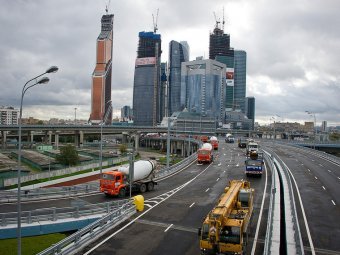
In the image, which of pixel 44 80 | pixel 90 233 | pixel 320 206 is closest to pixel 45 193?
pixel 90 233

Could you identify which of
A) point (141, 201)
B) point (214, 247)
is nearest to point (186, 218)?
point (141, 201)

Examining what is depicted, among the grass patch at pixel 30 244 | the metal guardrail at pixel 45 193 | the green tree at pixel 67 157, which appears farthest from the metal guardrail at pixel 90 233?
the green tree at pixel 67 157

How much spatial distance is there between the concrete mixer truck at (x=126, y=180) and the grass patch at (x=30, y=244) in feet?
27.4

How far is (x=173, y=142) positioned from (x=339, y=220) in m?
142

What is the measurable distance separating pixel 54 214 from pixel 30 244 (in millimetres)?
2658

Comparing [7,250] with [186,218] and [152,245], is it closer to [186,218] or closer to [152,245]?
[152,245]

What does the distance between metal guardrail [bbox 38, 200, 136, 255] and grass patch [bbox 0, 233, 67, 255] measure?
3874mm

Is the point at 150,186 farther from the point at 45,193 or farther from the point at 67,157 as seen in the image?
the point at 67,157

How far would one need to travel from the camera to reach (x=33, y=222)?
956 inches

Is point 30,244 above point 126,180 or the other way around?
the other way around

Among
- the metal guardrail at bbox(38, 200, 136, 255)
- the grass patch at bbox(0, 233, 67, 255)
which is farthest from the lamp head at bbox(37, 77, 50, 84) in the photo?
the grass patch at bbox(0, 233, 67, 255)

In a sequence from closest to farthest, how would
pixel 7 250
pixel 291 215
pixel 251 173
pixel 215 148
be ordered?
pixel 7 250
pixel 291 215
pixel 251 173
pixel 215 148

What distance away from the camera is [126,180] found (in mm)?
35156

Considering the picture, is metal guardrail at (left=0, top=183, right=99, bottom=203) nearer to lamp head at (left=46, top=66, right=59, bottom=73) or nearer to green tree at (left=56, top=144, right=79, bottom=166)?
lamp head at (left=46, top=66, right=59, bottom=73)
